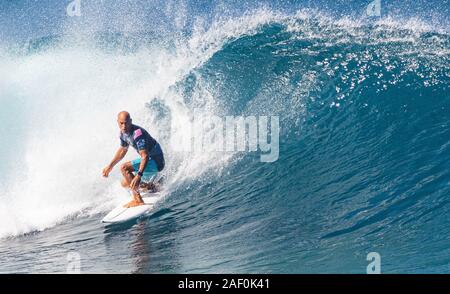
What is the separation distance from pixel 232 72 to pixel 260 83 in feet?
2.90

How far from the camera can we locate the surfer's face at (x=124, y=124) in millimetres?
7219

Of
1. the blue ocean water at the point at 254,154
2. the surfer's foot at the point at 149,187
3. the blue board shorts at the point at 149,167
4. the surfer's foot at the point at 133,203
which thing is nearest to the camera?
the blue ocean water at the point at 254,154

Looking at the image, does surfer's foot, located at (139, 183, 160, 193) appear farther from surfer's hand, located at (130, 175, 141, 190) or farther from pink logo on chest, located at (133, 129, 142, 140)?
pink logo on chest, located at (133, 129, 142, 140)

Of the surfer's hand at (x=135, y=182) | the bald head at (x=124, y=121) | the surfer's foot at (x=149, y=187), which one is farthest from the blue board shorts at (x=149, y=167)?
the bald head at (x=124, y=121)

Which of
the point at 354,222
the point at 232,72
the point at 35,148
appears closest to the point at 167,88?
the point at 232,72

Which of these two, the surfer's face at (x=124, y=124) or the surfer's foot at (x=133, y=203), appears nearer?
the surfer's face at (x=124, y=124)

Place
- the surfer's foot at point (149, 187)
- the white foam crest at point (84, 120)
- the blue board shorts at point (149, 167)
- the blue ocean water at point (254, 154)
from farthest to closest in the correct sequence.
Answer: the white foam crest at point (84, 120)
the surfer's foot at point (149, 187)
the blue board shorts at point (149, 167)
the blue ocean water at point (254, 154)

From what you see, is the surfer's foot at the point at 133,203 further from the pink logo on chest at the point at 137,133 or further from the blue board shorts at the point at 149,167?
the pink logo on chest at the point at 137,133

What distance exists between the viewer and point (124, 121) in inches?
284

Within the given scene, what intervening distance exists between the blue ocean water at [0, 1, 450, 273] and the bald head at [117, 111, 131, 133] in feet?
4.37

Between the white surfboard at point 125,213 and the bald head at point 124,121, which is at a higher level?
the bald head at point 124,121

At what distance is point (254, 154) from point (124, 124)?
2.65 meters

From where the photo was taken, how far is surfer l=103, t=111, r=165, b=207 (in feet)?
23.9
